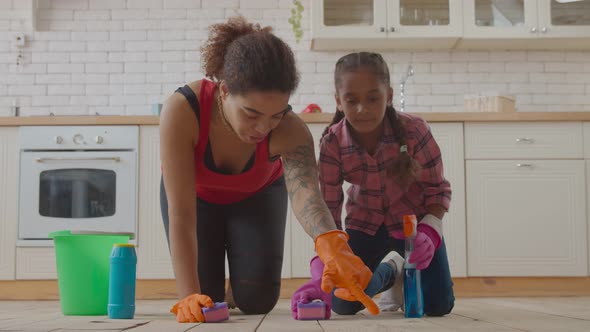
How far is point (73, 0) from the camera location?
4254 millimetres

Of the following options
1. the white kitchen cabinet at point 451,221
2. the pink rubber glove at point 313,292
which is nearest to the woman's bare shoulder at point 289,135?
the pink rubber glove at point 313,292

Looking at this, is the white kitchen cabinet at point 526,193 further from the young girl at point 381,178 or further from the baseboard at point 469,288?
the young girl at point 381,178

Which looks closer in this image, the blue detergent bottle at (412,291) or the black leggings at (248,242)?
the blue detergent bottle at (412,291)

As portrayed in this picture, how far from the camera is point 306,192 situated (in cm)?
191

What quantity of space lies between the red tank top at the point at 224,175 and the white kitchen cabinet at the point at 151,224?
1.34 metres

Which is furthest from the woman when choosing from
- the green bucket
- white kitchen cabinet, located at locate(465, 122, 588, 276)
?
white kitchen cabinet, located at locate(465, 122, 588, 276)

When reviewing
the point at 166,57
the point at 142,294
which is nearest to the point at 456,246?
the point at 142,294

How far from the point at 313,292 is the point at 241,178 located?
40cm

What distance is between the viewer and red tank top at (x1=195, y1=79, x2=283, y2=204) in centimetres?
195

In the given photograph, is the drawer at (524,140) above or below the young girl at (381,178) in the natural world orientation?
above

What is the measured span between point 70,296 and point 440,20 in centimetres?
257

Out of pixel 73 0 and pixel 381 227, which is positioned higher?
pixel 73 0

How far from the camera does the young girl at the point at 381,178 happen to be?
2033 millimetres

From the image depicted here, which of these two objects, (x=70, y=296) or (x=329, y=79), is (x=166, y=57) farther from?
(x=70, y=296)
